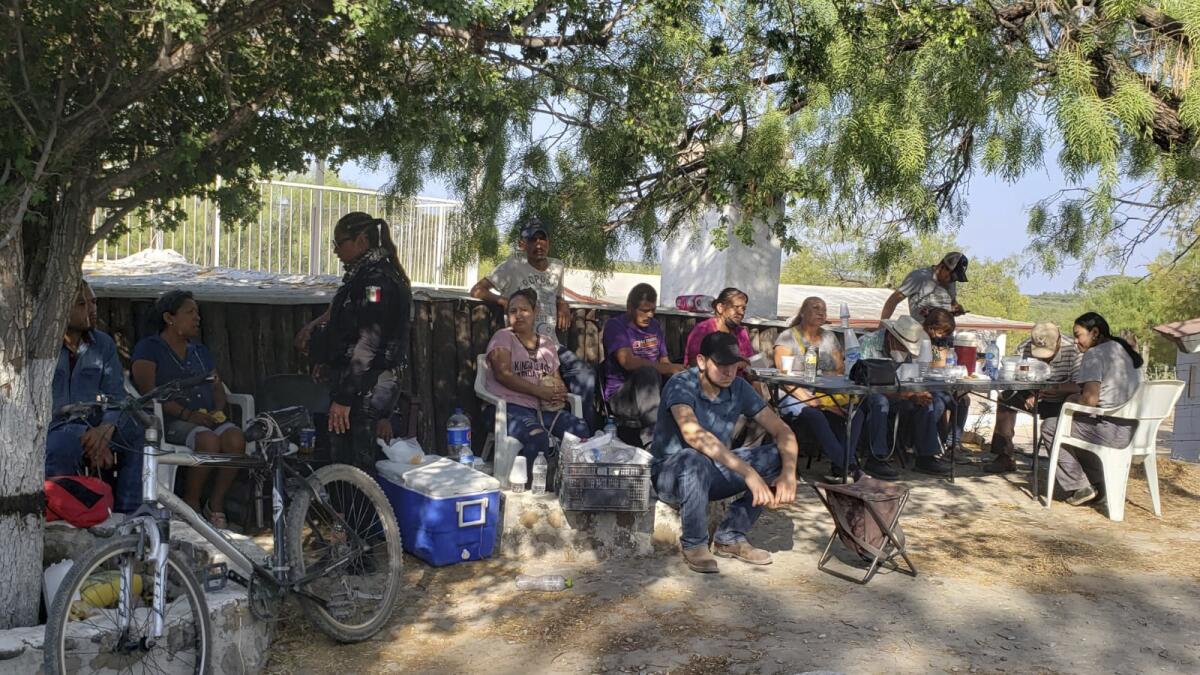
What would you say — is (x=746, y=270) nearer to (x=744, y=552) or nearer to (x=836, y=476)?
(x=836, y=476)

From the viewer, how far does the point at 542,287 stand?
709 cm

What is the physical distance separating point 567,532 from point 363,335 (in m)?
1.46

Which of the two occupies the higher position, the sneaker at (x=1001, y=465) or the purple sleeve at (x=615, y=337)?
the purple sleeve at (x=615, y=337)

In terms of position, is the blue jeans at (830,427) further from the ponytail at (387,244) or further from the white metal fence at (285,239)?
the white metal fence at (285,239)

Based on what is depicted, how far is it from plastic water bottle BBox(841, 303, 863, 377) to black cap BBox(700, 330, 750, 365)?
103 inches

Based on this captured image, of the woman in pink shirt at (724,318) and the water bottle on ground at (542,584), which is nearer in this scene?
the water bottle on ground at (542,584)

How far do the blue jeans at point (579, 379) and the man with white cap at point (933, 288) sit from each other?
2.87 metres

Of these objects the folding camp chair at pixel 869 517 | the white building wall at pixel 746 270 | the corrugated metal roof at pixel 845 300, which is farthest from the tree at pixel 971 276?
the folding camp chair at pixel 869 517

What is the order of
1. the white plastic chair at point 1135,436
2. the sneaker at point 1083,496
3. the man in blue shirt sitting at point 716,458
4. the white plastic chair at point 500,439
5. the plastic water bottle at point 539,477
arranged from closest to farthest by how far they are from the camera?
the man in blue shirt sitting at point 716,458 < the plastic water bottle at point 539,477 < the white plastic chair at point 500,439 < the white plastic chair at point 1135,436 < the sneaker at point 1083,496

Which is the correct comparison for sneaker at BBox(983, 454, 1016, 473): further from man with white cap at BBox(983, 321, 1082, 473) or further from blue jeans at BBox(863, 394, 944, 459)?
blue jeans at BBox(863, 394, 944, 459)

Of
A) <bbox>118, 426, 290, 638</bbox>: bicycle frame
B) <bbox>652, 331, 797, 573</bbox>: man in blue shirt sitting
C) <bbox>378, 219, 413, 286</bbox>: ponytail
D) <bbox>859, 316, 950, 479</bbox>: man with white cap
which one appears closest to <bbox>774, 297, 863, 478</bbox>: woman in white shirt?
<bbox>859, 316, 950, 479</bbox>: man with white cap

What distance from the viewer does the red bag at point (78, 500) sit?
13.5ft

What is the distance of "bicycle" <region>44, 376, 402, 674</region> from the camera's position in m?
3.27

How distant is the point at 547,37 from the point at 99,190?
2364 millimetres
